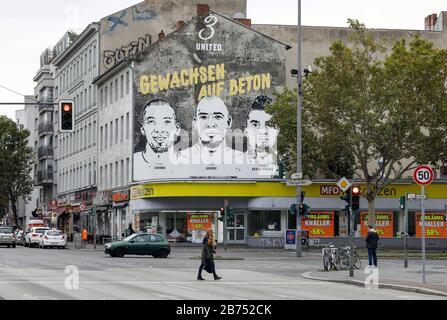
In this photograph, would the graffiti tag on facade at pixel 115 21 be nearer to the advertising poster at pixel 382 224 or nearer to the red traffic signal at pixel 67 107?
the advertising poster at pixel 382 224

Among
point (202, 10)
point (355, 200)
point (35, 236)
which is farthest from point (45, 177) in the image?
point (355, 200)

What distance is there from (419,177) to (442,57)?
28.1 meters

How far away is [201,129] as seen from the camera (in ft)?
219

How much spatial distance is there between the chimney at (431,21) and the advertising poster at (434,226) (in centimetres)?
2086

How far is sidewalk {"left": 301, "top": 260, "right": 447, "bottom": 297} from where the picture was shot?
26.0 meters

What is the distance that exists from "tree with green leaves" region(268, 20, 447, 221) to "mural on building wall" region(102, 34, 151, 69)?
21085 millimetres

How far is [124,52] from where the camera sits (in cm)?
7750

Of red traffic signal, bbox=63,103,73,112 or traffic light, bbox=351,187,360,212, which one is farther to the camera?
traffic light, bbox=351,187,360,212

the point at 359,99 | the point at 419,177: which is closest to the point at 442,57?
the point at 359,99

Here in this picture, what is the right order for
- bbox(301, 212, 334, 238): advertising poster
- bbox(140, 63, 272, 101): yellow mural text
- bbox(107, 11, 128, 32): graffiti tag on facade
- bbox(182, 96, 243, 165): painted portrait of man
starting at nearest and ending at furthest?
bbox(301, 212, 334, 238): advertising poster < bbox(182, 96, 243, 165): painted portrait of man < bbox(140, 63, 272, 101): yellow mural text < bbox(107, 11, 128, 32): graffiti tag on facade

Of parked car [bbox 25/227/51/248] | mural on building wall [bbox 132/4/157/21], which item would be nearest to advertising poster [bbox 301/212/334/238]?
parked car [bbox 25/227/51/248]

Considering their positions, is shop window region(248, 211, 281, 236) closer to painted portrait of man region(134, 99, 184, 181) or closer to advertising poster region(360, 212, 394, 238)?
advertising poster region(360, 212, 394, 238)

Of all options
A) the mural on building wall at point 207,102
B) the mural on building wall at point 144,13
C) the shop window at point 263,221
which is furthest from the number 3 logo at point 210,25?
the shop window at point 263,221

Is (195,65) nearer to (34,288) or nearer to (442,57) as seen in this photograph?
(442,57)
